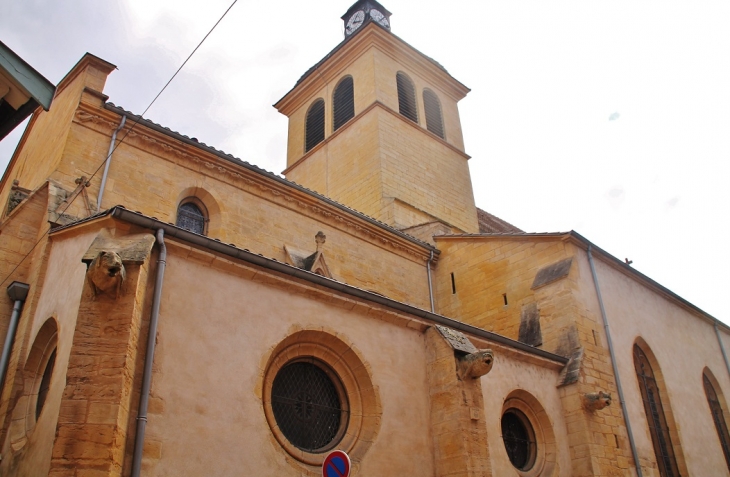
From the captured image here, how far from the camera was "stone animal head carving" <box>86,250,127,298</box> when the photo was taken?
19.1ft

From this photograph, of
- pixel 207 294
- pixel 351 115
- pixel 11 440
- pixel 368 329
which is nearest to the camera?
pixel 11 440

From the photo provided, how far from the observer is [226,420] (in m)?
6.39

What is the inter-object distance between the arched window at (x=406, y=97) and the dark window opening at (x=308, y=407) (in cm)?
1449

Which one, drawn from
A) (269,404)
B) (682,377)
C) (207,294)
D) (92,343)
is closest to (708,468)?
(682,377)

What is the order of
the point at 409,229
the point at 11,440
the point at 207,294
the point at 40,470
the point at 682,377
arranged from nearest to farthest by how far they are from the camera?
1. the point at 40,470
2. the point at 11,440
3. the point at 207,294
4. the point at 682,377
5. the point at 409,229

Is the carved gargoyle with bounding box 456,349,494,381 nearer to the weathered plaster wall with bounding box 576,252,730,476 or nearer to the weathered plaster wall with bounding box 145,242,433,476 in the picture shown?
the weathered plaster wall with bounding box 145,242,433,476

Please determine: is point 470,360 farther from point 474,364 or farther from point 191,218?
point 191,218

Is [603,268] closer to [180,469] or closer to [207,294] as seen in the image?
[207,294]

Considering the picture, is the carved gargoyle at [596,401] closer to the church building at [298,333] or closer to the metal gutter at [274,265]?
the church building at [298,333]

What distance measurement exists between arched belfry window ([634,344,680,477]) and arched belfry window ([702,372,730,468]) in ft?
9.43

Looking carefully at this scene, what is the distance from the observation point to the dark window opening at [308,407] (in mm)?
7359

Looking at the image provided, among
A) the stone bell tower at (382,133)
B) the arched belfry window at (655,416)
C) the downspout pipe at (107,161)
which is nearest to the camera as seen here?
the downspout pipe at (107,161)

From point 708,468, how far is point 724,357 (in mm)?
4639

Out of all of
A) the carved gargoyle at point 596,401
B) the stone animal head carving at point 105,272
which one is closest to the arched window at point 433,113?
the carved gargoyle at point 596,401
